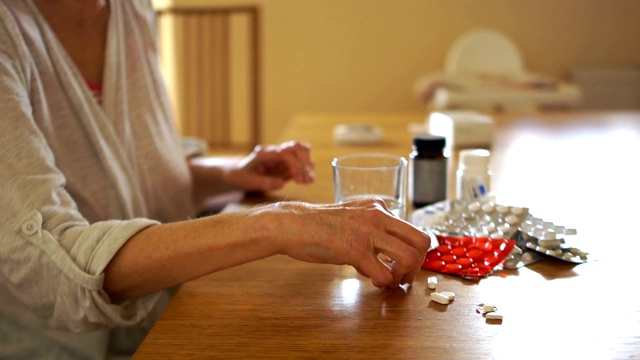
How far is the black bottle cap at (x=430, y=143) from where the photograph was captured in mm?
1071

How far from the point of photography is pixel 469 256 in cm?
81

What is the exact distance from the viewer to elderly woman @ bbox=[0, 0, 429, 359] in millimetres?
726

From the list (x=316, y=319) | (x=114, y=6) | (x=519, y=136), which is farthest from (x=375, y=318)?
(x=519, y=136)

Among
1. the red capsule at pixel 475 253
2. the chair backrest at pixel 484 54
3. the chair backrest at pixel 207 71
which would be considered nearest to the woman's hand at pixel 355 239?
the red capsule at pixel 475 253

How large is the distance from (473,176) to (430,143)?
8 cm

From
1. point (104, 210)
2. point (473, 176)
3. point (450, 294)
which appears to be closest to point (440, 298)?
point (450, 294)

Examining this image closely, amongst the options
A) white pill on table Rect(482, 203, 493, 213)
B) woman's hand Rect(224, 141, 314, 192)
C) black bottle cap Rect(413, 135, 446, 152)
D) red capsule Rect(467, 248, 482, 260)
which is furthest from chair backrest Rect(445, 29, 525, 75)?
red capsule Rect(467, 248, 482, 260)

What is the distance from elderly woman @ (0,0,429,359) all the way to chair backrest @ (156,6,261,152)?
2.24 metres

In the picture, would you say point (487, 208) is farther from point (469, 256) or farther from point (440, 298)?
point (440, 298)

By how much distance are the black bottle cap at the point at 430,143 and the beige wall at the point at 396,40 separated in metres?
2.96

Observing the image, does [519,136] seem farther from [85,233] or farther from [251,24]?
[251,24]

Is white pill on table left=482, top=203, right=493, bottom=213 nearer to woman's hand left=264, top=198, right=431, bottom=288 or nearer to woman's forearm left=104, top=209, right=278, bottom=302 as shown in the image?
woman's hand left=264, top=198, right=431, bottom=288

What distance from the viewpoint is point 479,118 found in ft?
5.39

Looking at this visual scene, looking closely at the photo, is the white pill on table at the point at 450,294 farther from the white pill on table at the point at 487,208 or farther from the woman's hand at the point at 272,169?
the woman's hand at the point at 272,169
